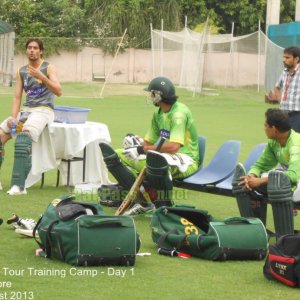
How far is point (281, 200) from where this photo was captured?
756 cm

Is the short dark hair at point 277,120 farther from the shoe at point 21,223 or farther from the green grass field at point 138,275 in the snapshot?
the shoe at point 21,223

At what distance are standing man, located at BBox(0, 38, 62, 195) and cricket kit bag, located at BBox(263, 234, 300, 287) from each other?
4.75 metres

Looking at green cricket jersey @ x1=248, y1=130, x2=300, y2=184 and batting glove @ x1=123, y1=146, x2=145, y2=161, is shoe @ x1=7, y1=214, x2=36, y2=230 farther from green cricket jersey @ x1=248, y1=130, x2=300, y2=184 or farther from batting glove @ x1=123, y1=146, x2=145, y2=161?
green cricket jersey @ x1=248, y1=130, x2=300, y2=184

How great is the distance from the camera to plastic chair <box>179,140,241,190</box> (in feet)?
31.7

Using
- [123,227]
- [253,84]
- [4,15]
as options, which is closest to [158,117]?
[123,227]

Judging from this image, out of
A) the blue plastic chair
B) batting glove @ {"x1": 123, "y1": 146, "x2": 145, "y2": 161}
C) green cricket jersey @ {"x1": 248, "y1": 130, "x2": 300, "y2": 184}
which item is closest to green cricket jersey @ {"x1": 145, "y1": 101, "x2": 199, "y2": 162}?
batting glove @ {"x1": 123, "y1": 146, "x2": 145, "y2": 161}

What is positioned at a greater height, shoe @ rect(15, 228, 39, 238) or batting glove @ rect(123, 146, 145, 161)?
batting glove @ rect(123, 146, 145, 161)

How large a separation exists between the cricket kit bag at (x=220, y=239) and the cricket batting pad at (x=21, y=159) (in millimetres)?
3383

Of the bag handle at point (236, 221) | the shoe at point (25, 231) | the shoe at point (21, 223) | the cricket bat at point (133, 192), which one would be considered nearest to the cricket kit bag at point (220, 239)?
the bag handle at point (236, 221)

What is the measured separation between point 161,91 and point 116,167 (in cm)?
85

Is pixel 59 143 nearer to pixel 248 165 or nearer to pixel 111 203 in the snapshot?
pixel 111 203

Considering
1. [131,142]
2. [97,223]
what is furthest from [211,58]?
[97,223]

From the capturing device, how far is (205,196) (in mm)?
11602

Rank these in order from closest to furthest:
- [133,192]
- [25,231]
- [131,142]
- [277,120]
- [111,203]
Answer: [277,120] → [25,231] → [133,192] → [131,142] → [111,203]
